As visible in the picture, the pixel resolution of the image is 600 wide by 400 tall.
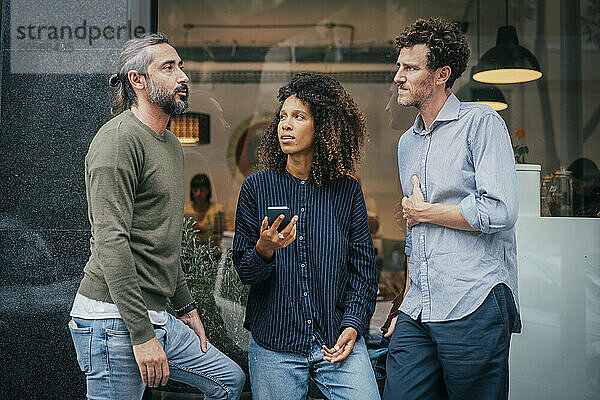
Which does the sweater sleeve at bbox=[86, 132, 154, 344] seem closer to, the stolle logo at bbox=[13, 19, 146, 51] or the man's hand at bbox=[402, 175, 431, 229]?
the man's hand at bbox=[402, 175, 431, 229]

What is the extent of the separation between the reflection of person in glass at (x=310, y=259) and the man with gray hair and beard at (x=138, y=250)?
30 centimetres

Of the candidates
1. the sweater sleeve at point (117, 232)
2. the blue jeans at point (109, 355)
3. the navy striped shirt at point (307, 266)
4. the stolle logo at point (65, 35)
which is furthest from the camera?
the stolle logo at point (65, 35)

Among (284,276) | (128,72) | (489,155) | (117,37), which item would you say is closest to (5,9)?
(117,37)

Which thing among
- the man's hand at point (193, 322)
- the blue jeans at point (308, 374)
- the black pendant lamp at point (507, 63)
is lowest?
the blue jeans at point (308, 374)

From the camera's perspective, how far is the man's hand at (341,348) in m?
3.02

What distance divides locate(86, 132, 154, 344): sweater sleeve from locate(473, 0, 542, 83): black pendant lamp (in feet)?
9.81

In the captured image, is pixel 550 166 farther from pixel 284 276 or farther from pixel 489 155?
pixel 284 276

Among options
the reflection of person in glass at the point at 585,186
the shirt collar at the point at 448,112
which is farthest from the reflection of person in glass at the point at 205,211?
the reflection of person in glass at the point at 585,186

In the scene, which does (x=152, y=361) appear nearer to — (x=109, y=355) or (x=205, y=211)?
(x=109, y=355)

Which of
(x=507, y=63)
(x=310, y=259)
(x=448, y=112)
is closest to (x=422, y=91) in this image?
(x=448, y=112)

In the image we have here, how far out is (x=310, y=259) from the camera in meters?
3.12

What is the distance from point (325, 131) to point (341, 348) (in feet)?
3.31

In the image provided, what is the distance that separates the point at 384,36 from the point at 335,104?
77.3 inches

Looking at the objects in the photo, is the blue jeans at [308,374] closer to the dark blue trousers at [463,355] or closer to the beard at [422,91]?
the dark blue trousers at [463,355]
